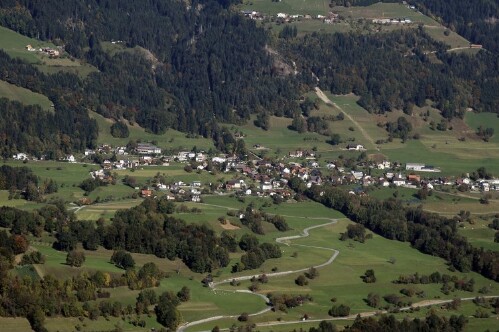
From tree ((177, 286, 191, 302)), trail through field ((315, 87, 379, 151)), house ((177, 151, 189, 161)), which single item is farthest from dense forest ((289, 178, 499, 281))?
trail through field ((315, 87, 379, 151))

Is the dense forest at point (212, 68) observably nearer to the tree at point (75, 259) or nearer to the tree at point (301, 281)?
the tree at point (301, 281)

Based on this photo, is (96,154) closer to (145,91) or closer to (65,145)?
(65,145)

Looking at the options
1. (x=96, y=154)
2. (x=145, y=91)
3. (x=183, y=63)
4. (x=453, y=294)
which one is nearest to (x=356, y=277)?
(x=453, y=294)

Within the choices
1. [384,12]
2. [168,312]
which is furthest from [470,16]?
[168,312]

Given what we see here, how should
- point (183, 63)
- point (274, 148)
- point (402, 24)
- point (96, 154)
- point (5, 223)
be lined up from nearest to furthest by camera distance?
point (5, 223), point (96, 154), point (274, 148), point (183, 63), point (402, 24)

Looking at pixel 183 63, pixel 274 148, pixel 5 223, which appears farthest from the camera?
pixel 183 63

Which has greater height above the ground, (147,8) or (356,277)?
(147,8)

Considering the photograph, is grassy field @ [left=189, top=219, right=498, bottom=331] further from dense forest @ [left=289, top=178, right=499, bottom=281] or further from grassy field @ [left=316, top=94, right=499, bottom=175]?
grassy field @ [left=316, top=94, right=499, bottom=175]

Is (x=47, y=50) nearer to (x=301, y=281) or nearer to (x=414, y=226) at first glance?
(x=414, y=226)
